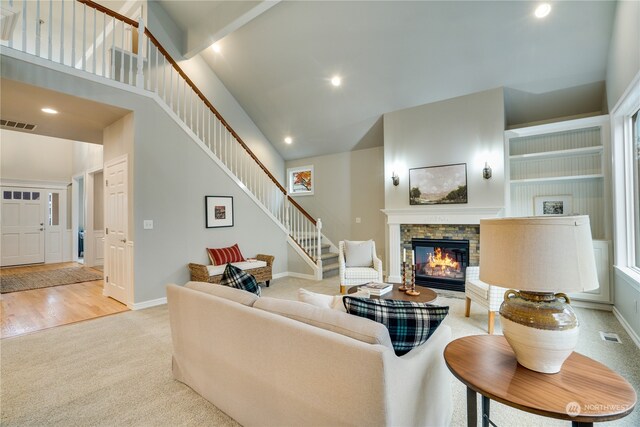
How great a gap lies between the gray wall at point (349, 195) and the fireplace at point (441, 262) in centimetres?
107

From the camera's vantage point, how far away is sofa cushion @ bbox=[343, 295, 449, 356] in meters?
1.41

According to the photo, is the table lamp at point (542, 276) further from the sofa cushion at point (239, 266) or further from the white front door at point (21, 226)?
the white front door at point (21, 226)

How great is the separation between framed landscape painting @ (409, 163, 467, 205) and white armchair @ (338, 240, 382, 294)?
52.6 inches

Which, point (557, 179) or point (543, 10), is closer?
point (543, 10)

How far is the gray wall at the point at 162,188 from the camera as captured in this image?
13.1 ft

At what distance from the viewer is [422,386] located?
1410 mm

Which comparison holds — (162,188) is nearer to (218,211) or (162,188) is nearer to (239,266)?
(218,211)

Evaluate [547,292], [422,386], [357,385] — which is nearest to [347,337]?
[357,385]

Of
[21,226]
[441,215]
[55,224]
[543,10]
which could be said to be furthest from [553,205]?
[21,226]

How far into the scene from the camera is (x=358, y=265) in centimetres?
463

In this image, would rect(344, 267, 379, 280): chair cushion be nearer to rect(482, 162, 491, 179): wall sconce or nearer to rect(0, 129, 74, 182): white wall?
rect(482, 162, 491, 179): wall sconce

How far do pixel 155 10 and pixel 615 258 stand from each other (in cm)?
815

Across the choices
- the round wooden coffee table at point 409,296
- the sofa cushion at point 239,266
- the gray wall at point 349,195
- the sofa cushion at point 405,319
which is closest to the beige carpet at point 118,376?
the sofa cushion at point 405,319

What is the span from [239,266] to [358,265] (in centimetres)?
192
